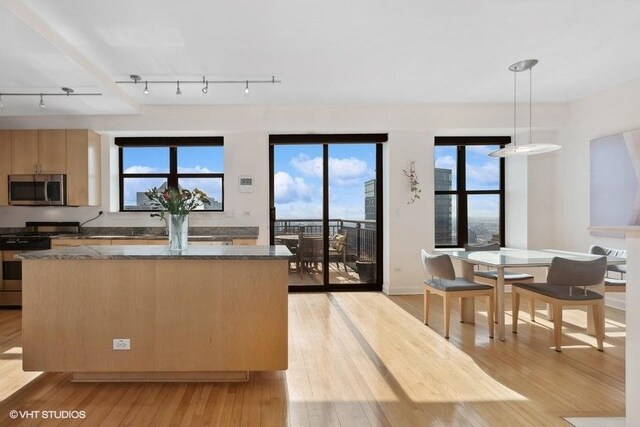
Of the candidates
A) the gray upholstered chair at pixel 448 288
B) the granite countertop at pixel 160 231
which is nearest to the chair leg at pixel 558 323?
the gray upholstered chair at pixel 448 288

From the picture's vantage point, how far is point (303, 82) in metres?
4.44

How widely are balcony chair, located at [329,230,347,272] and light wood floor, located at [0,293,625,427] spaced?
87.0 inches

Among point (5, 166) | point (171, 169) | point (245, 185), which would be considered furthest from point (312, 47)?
point (5, 166)

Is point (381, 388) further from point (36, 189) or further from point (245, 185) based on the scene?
point (36, 189)

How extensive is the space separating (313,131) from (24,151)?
378 cm

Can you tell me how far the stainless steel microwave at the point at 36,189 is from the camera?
16.1 ft

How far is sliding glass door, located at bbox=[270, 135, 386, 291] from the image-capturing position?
577 centimetres

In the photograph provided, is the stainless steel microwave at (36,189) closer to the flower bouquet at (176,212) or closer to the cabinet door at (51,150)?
the cabinet door at (51,150)

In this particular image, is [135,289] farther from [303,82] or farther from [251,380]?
[303,82]

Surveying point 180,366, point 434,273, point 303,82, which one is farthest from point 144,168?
point 434,273

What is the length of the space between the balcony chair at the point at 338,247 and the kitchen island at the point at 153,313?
322 cm

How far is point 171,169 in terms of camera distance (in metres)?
5.66

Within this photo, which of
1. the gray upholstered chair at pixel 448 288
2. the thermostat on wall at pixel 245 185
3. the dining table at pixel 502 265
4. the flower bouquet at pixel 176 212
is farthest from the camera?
the thermostat on wall at pixel 245 185

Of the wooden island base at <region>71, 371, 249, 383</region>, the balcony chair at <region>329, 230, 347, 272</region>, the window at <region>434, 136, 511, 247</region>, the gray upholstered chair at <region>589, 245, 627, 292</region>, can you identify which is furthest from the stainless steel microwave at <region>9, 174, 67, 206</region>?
the gray upholstered chair at <region>589, 245, 627, 292</region>
